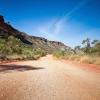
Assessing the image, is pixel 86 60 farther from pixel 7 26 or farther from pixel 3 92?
pixel 7 26

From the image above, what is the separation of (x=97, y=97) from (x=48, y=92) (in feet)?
5.64

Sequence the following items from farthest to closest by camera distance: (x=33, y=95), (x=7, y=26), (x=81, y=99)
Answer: (x=7, y=26) → (x=33, y=95) → (x=81, y=99)

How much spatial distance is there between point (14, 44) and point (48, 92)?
45865 mm

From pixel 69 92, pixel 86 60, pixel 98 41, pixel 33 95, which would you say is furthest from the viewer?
pixel 98 41

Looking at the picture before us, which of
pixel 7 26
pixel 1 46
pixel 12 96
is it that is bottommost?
pixel 12 96

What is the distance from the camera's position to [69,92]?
7.28m

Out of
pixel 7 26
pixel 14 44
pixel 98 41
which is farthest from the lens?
pixel 7 26

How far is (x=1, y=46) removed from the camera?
3975 cm

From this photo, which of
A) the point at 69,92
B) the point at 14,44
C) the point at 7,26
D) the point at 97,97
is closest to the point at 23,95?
the point at 69,92

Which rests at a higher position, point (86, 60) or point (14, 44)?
point (14, 44)

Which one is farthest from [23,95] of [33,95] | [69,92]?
[69,92]

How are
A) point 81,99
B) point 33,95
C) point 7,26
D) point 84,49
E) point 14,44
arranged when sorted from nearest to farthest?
point 81,99
point 33,95
point 84,49
point 14,44
point 7,26

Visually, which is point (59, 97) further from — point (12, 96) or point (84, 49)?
point (84, 49)

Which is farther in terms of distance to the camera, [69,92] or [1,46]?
[1,46]
